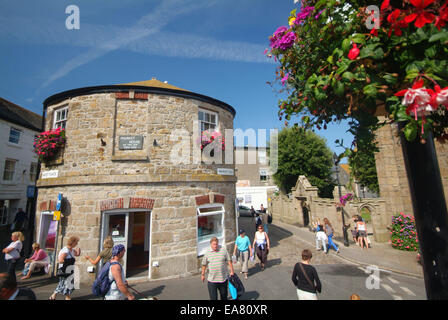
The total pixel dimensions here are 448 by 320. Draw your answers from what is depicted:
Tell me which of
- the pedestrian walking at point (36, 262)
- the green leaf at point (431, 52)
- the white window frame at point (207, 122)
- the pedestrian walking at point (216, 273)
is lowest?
the pedestrian walking at point (36, 262)

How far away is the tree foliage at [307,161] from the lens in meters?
25.3

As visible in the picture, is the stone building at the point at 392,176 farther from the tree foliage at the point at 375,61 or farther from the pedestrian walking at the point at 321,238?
the tree foliage at the point at 375,61

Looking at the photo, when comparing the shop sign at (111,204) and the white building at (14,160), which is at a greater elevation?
the white building at (14,160)

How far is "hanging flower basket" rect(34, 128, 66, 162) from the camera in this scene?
26.6ft

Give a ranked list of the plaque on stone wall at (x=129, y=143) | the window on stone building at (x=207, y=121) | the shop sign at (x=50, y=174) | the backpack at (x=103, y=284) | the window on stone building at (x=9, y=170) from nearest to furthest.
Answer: the backpack at (x=103, y=284), the plaque on stone wall at (x=129, y=143), the shop sign at (x=50, y=174), the window on stone building at (x=207, y=121), the window on stone building at (x=9, y=170)

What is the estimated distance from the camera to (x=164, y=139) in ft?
26.9

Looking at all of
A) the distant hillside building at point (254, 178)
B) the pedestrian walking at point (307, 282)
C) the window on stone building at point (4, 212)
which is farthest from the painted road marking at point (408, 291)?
the window on stone building at point (4, 212)

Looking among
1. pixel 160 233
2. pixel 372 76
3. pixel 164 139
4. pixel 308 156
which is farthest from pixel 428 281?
pixel 308 156

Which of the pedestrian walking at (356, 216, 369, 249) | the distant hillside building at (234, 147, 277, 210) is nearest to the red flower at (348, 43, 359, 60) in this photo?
the pedestrian walking at (356, 216, 369, 249)

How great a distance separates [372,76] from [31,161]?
26.7 meters

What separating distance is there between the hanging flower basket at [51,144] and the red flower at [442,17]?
10.2 m

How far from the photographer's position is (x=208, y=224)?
8898 mm

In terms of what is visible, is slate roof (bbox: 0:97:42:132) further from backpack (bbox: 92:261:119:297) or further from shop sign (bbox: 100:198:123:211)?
backpack (bbox: 92:261:119:297)

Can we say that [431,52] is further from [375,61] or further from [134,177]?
[134,177]
